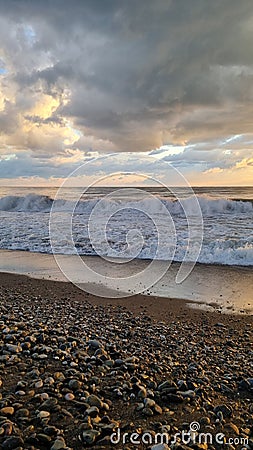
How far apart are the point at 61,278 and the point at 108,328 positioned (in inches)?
160

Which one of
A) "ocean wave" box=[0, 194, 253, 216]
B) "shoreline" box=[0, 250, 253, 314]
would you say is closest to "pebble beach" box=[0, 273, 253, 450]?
"shoreline" box=[0, 250, 253, 314]

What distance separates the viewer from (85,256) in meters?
12.0

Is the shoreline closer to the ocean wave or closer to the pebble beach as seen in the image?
the pebble beach

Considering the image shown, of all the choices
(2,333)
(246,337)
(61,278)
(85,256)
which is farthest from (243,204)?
(2,333)

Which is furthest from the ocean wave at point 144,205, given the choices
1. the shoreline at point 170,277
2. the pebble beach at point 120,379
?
the pebble beach at point 120,379

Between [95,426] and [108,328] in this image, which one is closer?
[95,426]

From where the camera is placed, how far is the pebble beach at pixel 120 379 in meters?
2.77

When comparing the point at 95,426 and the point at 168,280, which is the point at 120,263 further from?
the point at 95,426

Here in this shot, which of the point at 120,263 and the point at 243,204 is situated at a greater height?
the point at 243,204

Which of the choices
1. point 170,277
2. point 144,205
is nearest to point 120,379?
point 170,277

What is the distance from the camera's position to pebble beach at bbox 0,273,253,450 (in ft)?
9.09

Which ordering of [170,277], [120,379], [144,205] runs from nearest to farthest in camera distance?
1. [120,379]
2. [170,277]
3. [144,205]

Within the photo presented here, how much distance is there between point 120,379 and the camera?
11.8 ft

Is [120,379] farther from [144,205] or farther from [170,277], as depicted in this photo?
[144,205]
